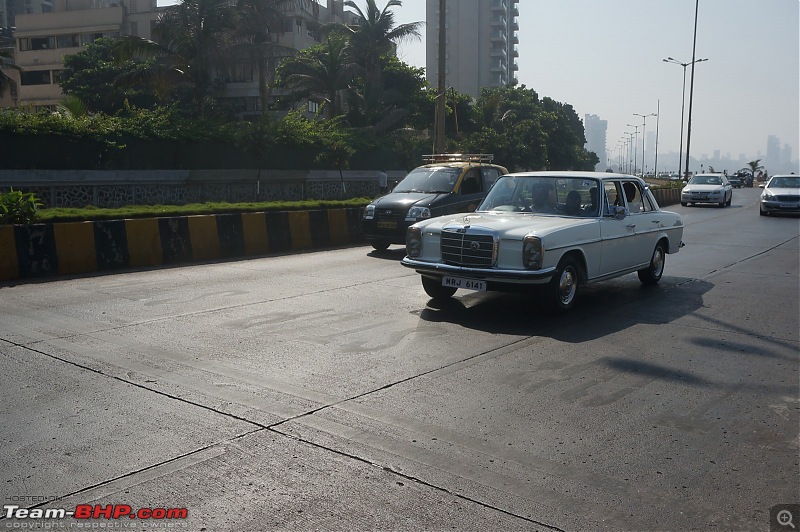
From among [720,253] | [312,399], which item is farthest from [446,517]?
[720,253]

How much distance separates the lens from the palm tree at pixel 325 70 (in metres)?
44.5

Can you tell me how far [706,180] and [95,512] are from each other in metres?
35.6

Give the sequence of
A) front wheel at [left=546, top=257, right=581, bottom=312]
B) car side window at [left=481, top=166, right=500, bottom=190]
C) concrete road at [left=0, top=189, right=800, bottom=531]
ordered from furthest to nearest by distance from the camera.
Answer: car side window at [left=481, top=166, right=500, bottom=190]
front wheel at [left=546, top=257, right=581, bottom=312]
concrete road at [left=0, top=189, right=800, bottom=531]

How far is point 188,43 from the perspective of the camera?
3612 cm

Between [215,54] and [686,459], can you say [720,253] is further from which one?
[215,54]

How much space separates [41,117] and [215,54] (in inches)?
486

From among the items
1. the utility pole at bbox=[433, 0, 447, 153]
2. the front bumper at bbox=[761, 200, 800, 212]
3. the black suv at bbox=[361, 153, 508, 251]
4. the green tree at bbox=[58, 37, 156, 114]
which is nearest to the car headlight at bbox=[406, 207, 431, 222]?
the black suv at bbox=[361, 153, 508, 251]

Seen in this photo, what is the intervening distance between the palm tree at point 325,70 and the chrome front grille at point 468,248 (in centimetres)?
3678

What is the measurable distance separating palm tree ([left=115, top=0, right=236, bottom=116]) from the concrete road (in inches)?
1093

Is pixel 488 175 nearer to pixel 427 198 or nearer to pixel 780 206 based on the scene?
pixel 427 198

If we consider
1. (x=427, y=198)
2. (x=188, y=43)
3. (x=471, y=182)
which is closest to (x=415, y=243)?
(x=427, y=198)

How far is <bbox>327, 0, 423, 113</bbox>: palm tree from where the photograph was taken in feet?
149

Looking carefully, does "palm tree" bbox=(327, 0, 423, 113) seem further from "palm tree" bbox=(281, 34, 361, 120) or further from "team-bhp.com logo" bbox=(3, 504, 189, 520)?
Answer: "team-bhp.com logo" bbox=(3, 504, 189, 520)

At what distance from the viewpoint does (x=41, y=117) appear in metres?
25.8
